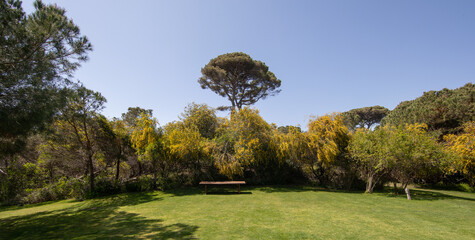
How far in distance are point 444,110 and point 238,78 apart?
19405 millimetres

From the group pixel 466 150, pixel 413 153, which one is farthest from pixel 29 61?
pixel 466 150

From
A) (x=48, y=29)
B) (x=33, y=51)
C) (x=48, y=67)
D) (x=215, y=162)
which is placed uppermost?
(x=48, y=29)

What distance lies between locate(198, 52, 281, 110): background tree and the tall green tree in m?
19.0

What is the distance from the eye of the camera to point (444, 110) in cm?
1527

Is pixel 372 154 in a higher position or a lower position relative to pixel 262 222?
higher

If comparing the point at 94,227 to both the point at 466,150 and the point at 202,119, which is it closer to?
the point at 202,119

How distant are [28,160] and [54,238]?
12970mm

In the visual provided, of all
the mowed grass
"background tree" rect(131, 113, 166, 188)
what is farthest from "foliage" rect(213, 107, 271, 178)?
the mowed grass

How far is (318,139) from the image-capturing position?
1239 centimetres

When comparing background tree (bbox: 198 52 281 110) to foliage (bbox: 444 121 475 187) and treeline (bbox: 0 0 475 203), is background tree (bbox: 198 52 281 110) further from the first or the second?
foliage (bbox: 444 121 475 187)

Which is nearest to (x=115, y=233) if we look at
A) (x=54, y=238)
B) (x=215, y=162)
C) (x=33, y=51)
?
(x=54, y=238)

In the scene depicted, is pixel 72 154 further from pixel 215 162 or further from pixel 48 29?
pixel 48 29

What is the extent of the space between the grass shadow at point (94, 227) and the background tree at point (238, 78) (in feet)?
61.7

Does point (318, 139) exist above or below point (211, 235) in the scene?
above
